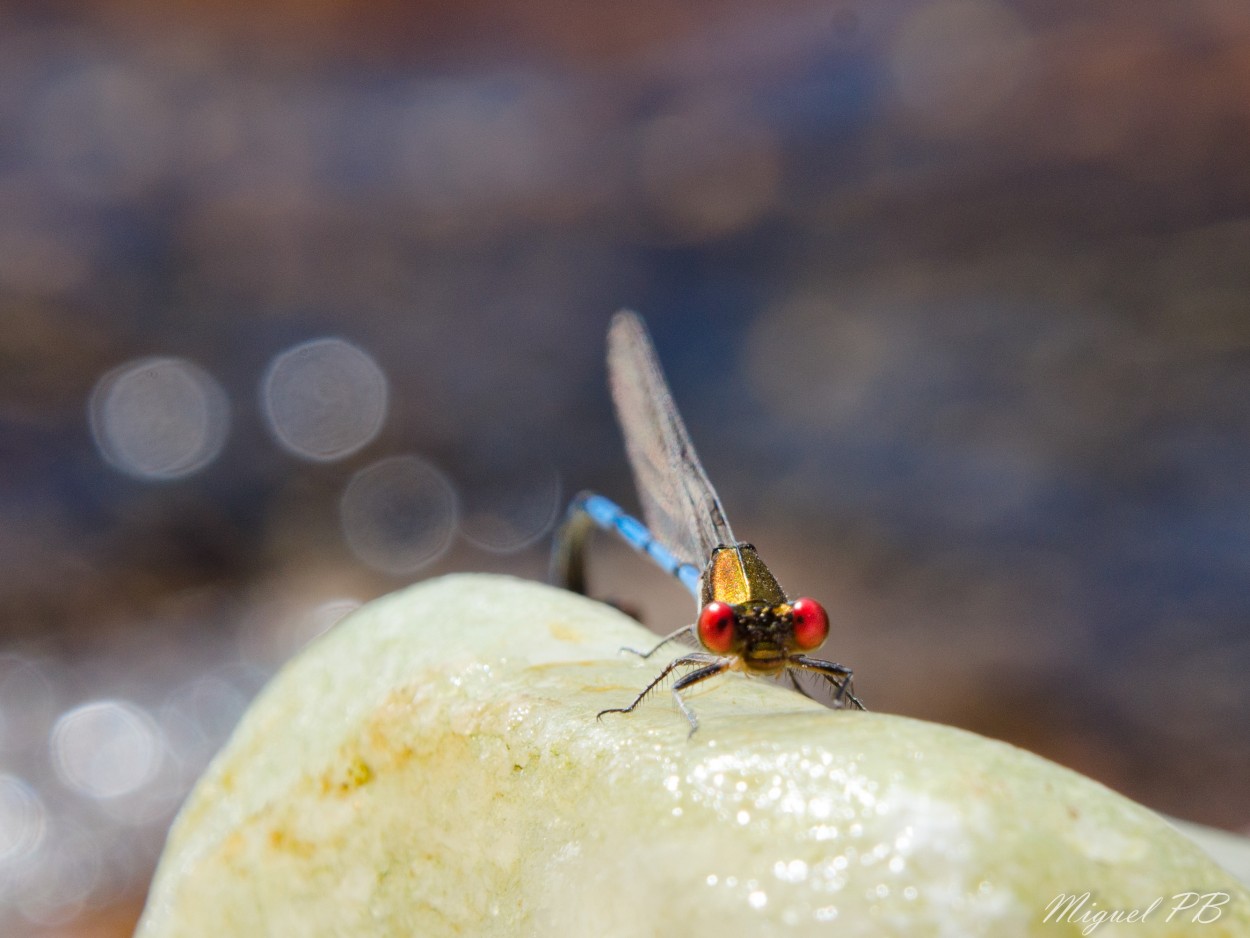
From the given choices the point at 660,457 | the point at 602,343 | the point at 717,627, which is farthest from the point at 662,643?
the point at 602,343

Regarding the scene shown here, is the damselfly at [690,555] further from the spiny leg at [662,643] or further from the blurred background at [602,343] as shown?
the blurred background at [602,343]

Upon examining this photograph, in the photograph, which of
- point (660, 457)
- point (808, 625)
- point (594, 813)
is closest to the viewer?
point (594, 813)

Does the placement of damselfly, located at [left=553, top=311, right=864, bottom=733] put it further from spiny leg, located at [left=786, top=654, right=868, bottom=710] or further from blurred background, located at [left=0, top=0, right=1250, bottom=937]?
blurred background, located at [left=0, top=0, right=1250, bottom=937]

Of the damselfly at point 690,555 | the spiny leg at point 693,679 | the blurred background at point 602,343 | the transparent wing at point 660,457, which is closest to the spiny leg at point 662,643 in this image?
the damselfly at point 690,555

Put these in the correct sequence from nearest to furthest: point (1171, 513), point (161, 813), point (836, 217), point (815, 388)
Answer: point (161, 813) < point (1171, 513) < point (815, 388) < point (836, 217)

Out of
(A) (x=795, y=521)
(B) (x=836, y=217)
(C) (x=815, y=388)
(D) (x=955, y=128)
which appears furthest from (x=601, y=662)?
(D) (x=955, y=128)

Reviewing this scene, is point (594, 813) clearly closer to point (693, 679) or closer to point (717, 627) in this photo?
point (693, 679)

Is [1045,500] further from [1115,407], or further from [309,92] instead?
[309,92]
